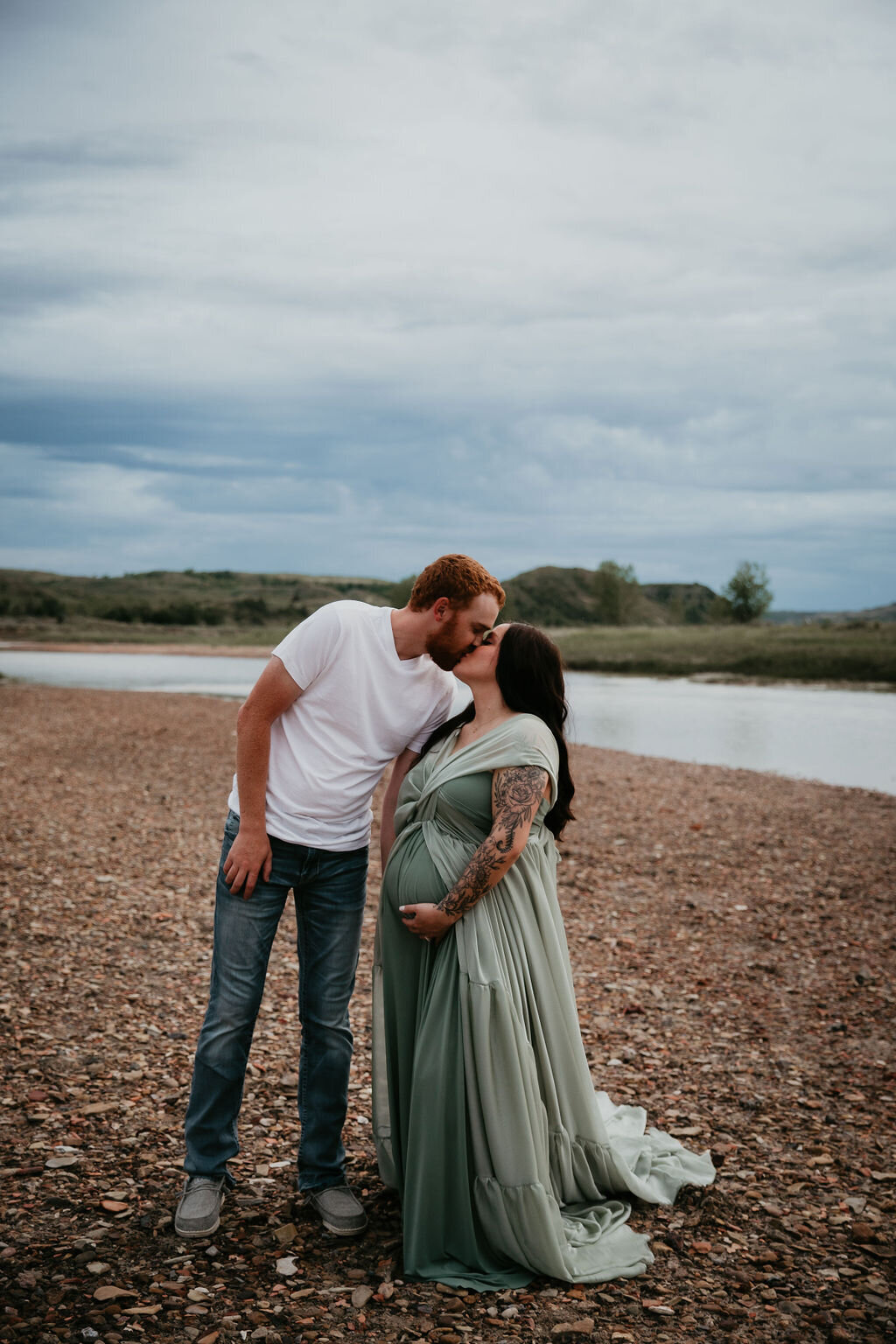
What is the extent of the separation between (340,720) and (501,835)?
26.8 inches

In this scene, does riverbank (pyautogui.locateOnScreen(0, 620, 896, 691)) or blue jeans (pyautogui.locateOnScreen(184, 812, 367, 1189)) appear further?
riverbank (pyautogui.locateOnScreen(0, 620, 896, 691))

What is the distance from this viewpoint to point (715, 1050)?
215 inches

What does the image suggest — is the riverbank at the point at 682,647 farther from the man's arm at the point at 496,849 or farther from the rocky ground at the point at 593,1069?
the man's arm at the point at 496,849

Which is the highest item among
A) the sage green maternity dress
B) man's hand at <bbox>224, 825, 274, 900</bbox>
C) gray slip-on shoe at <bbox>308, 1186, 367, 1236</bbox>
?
man's hand at <bbox>224, 825, 274, 900</bbox>

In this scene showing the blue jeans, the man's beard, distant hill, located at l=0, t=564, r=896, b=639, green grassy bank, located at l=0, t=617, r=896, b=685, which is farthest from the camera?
distant hill, located at l=0, t=564, r=896, b=639

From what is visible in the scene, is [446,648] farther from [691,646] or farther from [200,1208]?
[691,646]

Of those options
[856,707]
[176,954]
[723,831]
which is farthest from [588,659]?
[176,954]

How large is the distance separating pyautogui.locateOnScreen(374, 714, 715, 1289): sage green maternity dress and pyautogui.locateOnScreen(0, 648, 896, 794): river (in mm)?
3645

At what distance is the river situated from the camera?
1872 centimetres

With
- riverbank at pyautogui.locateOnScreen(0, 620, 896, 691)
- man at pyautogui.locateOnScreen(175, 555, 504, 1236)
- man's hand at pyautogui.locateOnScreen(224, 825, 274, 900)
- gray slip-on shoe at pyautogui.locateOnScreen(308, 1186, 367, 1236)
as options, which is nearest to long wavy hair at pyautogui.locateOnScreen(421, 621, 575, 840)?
man at pyautogui.locateOnScreen(175, 555, 504, 1236)

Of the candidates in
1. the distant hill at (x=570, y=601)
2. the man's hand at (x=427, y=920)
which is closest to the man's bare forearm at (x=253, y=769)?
the man's hand at (x=427, y=920)

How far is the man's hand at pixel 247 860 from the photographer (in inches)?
128

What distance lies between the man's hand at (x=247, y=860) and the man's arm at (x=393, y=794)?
46 cm

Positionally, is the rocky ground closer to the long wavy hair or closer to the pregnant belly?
the pregnant belly
